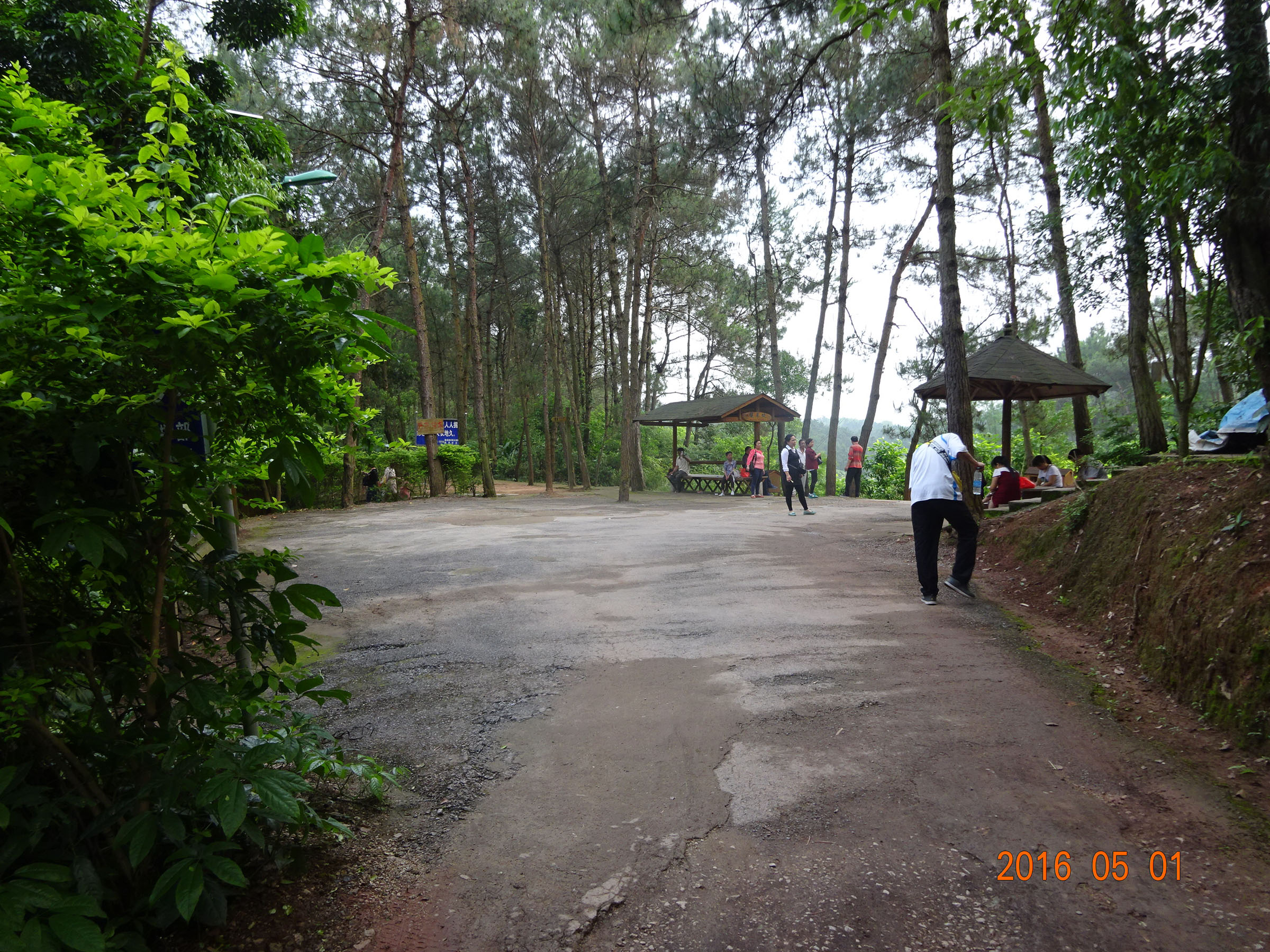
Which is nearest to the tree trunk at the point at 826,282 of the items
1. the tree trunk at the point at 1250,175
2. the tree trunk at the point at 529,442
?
the tree trunk at the point at 529,442

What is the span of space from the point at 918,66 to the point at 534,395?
32.0 metres

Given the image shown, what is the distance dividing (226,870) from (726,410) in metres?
22.4

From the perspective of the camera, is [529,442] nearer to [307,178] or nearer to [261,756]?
[307,178]

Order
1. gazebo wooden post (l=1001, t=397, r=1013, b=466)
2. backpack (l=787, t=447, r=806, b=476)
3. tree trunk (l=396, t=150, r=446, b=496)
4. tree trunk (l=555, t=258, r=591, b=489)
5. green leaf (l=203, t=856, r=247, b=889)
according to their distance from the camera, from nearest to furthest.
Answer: green leaf (l=203, t=856, r=247, b=889) → gazebo wooden post (l=1001, t=397, r=1013, b=466) → backpack (l=787, t=447, r=806, b=476) → tree trunk (l=396, t=150, r=446, b=496) → tree trunk (l=555, t=258, r=591, b=489)

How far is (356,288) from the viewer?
2229 mm

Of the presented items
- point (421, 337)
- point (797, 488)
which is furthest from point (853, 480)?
point (421, 337)

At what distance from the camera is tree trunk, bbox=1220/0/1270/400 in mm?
4746

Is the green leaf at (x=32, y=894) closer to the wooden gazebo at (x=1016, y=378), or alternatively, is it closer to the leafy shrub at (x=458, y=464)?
the wooden gazebo at (x=1016, y=378)

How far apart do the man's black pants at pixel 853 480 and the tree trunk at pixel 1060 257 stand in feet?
27.4

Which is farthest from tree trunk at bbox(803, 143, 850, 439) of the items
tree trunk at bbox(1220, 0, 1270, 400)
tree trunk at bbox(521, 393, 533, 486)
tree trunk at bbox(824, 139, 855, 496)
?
tree trunk at bbox(1220, 0, 1270, 400)

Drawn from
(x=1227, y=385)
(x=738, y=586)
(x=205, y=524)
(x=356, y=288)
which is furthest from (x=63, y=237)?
(x=1227, y=385)

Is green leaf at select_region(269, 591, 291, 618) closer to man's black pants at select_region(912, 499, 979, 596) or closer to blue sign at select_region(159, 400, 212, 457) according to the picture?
blue sign at select_region(159, 400, 212, 457)
